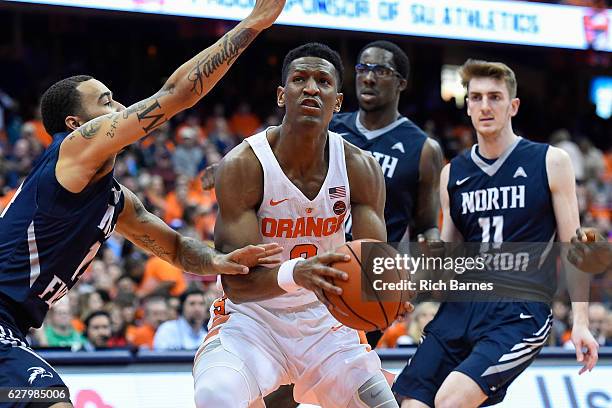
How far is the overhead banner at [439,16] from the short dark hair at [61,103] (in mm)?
8753

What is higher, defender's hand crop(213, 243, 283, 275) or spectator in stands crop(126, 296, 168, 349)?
defender's hand crop(213, 243, 283, 275)

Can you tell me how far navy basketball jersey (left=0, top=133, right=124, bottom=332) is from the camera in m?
4.25

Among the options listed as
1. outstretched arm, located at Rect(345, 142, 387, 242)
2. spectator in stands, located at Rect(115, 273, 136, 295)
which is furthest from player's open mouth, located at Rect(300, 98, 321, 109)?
spectator in stands, located at Rect(115, 273, 136, 295)

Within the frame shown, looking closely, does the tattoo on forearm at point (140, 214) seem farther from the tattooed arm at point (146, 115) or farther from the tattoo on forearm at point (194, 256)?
the tattooed arm at point (146, 115)

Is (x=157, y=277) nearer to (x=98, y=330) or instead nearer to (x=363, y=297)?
(x=98, y=330)

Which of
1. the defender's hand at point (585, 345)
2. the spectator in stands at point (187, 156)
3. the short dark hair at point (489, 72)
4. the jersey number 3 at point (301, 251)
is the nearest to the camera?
the jersey number 3 at point (301, 251)

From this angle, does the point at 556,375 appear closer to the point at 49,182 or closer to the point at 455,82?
the point at 49,182

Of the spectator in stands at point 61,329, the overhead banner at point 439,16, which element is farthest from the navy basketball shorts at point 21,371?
the overhead banner at point 439,16

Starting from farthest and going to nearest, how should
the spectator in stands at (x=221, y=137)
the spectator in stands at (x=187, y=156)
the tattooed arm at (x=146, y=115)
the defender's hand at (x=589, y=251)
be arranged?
the spectator in stands at (x=221, y=137) < the spectator in stands at (x=187, y=156) < the defender's hand at (x=589, y=251) < the tattooed arm at (x=146, y=115)

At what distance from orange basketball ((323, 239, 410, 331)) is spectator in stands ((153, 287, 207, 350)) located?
14.7 ft

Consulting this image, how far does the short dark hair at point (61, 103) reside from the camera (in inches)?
183

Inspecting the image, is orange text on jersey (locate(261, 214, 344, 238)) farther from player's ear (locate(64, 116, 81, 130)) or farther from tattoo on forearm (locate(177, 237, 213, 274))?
player's ear (locate(64, 116, 81, 130))

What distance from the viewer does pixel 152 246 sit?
5.05 metres

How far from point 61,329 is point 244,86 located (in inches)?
370
